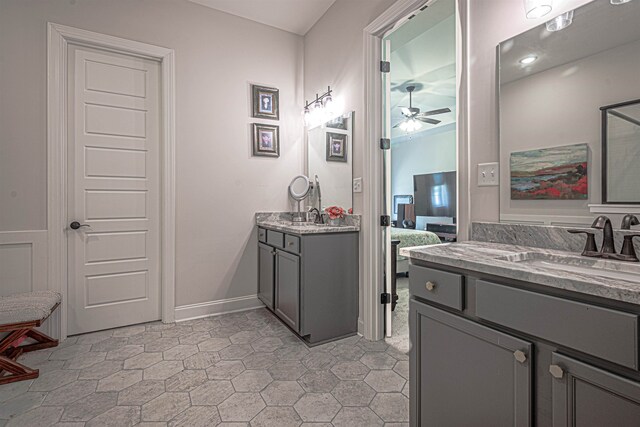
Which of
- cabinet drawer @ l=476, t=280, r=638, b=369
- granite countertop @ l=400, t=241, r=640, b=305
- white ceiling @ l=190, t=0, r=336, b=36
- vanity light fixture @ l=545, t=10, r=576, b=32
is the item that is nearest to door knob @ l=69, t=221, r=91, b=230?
white ceiling @ l=190, t=0, r=336, b=36

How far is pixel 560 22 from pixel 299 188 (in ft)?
7.96

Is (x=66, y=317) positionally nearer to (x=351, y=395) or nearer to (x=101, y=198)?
(x=101, y=198)

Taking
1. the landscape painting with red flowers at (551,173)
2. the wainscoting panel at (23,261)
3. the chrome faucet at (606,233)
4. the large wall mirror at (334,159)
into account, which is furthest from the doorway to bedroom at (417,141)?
the wainscoting panel at (23,261)

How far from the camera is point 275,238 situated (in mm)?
2783

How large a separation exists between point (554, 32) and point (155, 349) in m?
3.04

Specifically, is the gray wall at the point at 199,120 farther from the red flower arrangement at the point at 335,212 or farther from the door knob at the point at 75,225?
the red flower arrangement at the point at 335,212

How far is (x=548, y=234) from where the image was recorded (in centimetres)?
136

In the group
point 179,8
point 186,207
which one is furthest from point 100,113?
point 179,8

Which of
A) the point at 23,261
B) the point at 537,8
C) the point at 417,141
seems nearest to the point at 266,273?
the point at 23,261

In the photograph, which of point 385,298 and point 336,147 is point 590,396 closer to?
point 385,298

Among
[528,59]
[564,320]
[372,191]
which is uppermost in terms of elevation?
[528,59]

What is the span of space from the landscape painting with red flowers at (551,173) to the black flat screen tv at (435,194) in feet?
16.4

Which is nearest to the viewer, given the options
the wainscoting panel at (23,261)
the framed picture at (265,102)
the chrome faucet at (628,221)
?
the chrome faucet at (628,221)

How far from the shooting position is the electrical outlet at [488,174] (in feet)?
5.13
